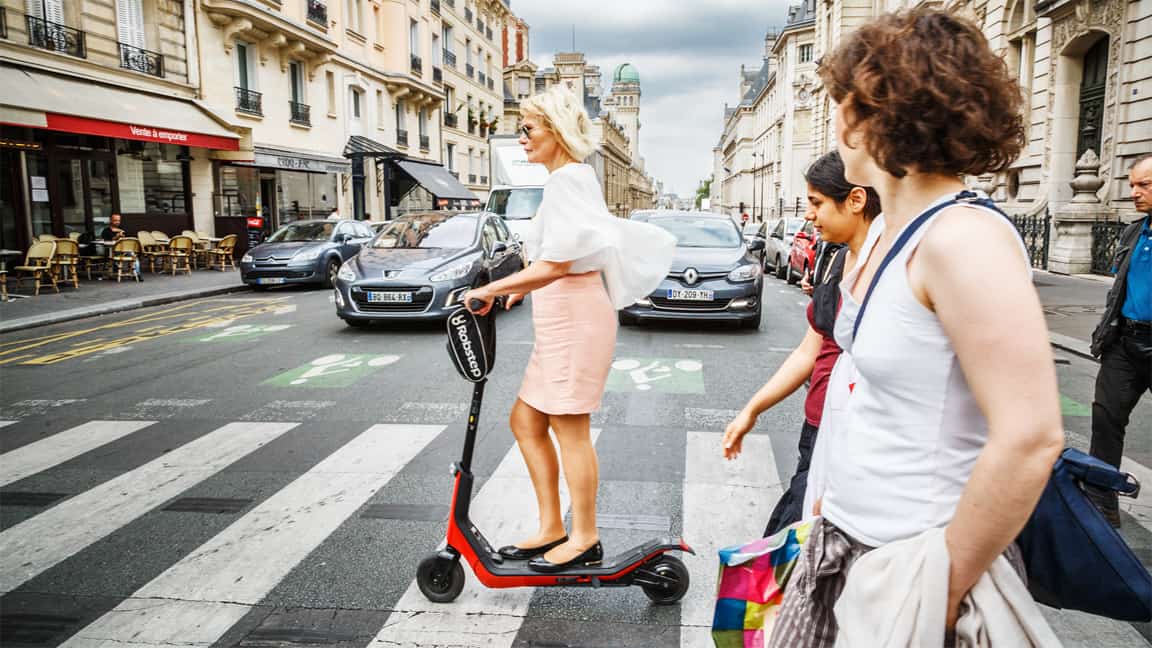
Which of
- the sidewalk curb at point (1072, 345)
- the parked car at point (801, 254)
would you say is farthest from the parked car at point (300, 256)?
the sidewalk curb at point (1072, 345)

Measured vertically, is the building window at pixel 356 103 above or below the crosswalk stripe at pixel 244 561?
above

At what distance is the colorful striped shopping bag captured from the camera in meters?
1.63

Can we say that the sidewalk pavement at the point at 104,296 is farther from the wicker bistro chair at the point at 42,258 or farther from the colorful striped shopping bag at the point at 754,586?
the colorful striped shopping bag at the point at 754,586

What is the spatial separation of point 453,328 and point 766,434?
3513mm

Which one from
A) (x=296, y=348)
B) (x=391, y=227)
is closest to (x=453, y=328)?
(x=296, y=348)

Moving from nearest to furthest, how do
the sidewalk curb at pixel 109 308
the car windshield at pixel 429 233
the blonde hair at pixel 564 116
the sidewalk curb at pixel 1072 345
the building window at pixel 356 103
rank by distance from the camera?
the blonde hair at pixel 564 116 → the sidewalk curb at pixel 1072 345 → the sidewalk curb at pixel 109 308 → the car windshield at pixel 429 233 → the building window at pixel 356 103

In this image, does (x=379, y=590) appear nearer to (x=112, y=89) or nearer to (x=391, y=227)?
(x=391, y=227)

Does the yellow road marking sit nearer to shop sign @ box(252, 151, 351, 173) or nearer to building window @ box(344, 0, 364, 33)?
shop sign @ box(252, 151, 351, 173)

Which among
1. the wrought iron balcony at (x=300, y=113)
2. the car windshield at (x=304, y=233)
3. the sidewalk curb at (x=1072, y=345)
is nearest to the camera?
the sidewalk curb at (x=1072, y=345)

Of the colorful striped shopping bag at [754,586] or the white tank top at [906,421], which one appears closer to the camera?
the white tank top at [906,421]

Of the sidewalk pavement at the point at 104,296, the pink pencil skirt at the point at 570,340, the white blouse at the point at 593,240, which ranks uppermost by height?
the white blouse at the point at 593,240

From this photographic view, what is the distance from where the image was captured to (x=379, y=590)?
134 inches

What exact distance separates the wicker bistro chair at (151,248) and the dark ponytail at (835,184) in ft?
62.6

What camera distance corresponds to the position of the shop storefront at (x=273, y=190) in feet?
77.1
